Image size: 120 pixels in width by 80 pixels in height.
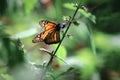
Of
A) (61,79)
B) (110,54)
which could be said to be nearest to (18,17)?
(110,54)

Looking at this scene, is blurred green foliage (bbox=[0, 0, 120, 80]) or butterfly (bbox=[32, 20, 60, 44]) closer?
butterfly (bbox=[32, 20, 60, 44])

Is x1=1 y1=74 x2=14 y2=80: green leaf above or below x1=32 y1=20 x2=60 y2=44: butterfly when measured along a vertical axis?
below

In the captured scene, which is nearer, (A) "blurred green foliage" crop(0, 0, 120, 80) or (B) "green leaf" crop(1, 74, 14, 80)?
(B) "green leaf" crop(1, 74, 14, 80)

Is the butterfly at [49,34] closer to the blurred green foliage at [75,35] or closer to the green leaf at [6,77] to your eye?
the green leaf at [6,77]

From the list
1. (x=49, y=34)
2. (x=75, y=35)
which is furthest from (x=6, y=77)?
(x=75, y=35)

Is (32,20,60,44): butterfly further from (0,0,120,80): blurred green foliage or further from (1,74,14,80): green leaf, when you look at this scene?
(0,0,120,80): blurred green foliage

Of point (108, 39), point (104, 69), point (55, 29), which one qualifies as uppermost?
point (55, 29)

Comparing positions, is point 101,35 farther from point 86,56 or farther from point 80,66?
point 80,66

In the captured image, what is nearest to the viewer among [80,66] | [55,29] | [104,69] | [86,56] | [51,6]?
[55,29]

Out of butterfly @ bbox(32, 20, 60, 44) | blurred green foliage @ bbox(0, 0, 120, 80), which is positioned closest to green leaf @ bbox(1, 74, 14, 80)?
butterfly @ bbox(32, 20, 60, 44)
